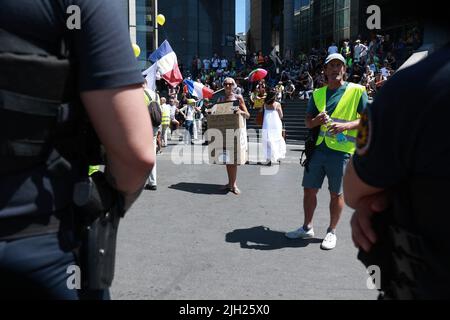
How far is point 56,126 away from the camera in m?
1.32

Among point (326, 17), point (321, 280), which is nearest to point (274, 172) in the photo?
point (321, 280)

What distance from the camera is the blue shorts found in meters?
4.57

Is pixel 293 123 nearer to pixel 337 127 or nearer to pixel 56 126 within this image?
pixel 337 127

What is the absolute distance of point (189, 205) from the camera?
6.36 metres

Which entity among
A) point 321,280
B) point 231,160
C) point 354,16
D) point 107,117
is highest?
point 354,16

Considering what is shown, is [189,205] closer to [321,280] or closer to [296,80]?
[321,280]

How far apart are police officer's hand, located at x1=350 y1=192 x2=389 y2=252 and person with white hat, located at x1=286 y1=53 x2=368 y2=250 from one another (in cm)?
296

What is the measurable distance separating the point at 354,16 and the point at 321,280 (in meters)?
31.4

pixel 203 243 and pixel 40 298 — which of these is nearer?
pixel 40 298

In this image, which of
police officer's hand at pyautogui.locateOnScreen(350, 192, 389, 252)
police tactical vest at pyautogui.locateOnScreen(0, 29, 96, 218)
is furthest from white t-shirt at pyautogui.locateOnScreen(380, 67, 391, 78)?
police tactical vest at pyautogui.locateOnScreen(0, 29, 96, 218)

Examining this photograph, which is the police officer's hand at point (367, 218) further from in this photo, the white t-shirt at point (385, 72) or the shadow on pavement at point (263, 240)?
the white t-shirt at point (385, 72)

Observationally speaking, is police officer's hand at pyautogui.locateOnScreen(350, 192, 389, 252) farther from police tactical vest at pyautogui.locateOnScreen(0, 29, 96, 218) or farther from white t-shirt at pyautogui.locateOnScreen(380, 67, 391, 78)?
white t-shirt at pyautogui.locateOnScreen(380, 67, 391, 78)

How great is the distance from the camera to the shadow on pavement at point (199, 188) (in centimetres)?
730

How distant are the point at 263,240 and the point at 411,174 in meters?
3.60
